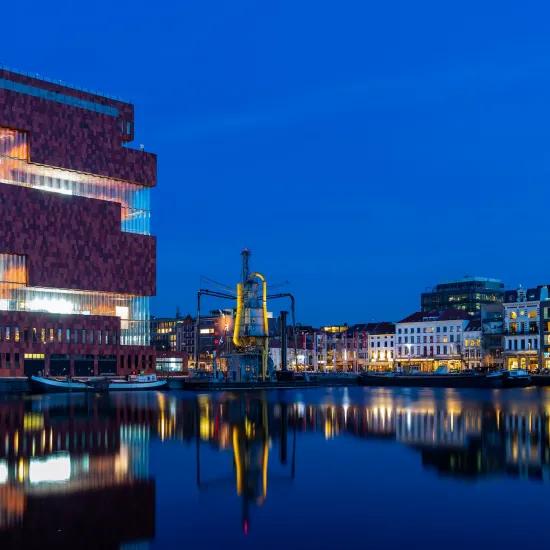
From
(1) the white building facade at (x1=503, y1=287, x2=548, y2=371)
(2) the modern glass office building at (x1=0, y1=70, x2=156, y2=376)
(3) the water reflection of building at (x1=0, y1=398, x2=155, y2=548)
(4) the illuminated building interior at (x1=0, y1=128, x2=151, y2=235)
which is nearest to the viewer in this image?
(3) the water reflection of building at (x1=0, y1=398, x2=155, y2=548)

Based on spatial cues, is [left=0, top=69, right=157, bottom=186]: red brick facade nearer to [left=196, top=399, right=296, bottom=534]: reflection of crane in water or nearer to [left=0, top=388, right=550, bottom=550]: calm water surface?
[left=196, top=399, right=296, bottom=534]: reflection of crane in water

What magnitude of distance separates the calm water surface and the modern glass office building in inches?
3807

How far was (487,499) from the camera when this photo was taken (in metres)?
25.2

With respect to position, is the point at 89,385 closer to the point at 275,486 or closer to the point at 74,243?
the point at 74,243

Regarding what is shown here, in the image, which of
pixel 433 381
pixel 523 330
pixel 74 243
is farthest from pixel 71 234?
pixel 523 330

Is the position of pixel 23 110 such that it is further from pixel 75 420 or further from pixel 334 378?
pixel 75 420

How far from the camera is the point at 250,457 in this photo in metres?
34.8

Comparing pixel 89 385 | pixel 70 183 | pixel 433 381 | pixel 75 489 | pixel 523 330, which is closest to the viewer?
pixel 75 489

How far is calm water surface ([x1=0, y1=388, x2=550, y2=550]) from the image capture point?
20.8 meters

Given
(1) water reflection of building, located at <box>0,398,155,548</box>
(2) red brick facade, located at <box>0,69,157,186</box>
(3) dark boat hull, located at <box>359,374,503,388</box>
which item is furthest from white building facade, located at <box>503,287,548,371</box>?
(1) water reflection of building, located at <box>0,398,155,548</box>

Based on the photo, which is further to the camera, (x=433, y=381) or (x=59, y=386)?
(x=433, y=381)

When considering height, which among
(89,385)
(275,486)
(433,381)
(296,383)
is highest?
(275,486)

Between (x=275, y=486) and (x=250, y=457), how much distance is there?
7.21 m

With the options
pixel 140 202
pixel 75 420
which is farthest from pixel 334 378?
pixel 75 420
